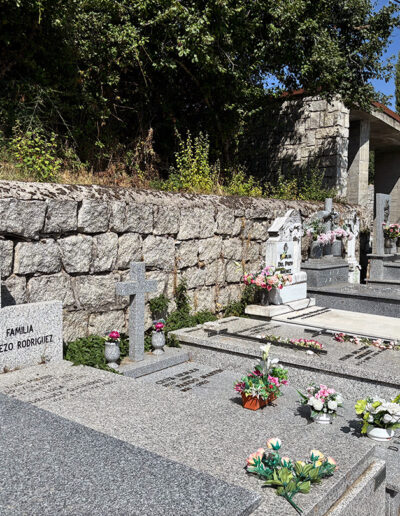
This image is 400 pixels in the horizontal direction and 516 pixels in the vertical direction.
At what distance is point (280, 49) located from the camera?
9.14 m

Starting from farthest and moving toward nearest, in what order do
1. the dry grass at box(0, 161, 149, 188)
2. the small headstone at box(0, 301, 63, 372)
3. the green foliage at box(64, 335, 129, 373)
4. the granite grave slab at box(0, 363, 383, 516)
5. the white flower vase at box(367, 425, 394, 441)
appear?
the dry grass at box(0, 161, 149, 188) → the green foliage at box(64, 335, 129, 373) → the small headstone at box(0, 301, 63, 372) → the white flower vase at box(367, 425, 394, 441) → the granite grave slab at box(0, 363, 383, 516)

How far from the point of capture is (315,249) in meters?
8.81

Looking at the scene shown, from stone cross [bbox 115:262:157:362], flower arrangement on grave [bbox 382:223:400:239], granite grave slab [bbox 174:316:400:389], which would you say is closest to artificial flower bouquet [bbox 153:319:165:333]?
stone cross [bbox 115:262:157:362]

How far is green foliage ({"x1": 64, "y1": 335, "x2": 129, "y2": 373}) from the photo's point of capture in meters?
4.60

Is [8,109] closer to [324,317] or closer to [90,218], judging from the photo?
[90,218]

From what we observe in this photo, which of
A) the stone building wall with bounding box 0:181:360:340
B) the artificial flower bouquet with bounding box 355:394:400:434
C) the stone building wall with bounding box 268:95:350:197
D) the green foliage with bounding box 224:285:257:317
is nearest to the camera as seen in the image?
the artificial flower bouquet with bounding box 355:394:400:434

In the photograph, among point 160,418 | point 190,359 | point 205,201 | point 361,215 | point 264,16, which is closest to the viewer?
point 160,418

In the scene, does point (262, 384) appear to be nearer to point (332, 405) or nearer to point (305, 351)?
point (332, 405)

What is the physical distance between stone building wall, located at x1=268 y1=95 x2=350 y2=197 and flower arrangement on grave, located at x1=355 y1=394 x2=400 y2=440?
26.9ft

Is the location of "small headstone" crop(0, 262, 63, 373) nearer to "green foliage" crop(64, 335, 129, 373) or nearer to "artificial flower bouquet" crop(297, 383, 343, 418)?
"green foliage" crop(64, 335, 129, 373)

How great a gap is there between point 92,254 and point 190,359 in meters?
1.59

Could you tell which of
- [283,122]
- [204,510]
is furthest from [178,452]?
[283,122]

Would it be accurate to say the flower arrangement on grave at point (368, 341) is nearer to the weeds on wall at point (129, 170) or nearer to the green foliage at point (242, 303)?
the green foliage at point (242, 303)

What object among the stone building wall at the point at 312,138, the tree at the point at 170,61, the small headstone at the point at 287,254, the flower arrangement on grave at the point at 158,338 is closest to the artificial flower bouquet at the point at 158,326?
the flower arrangement on grave at the point at 158,338
